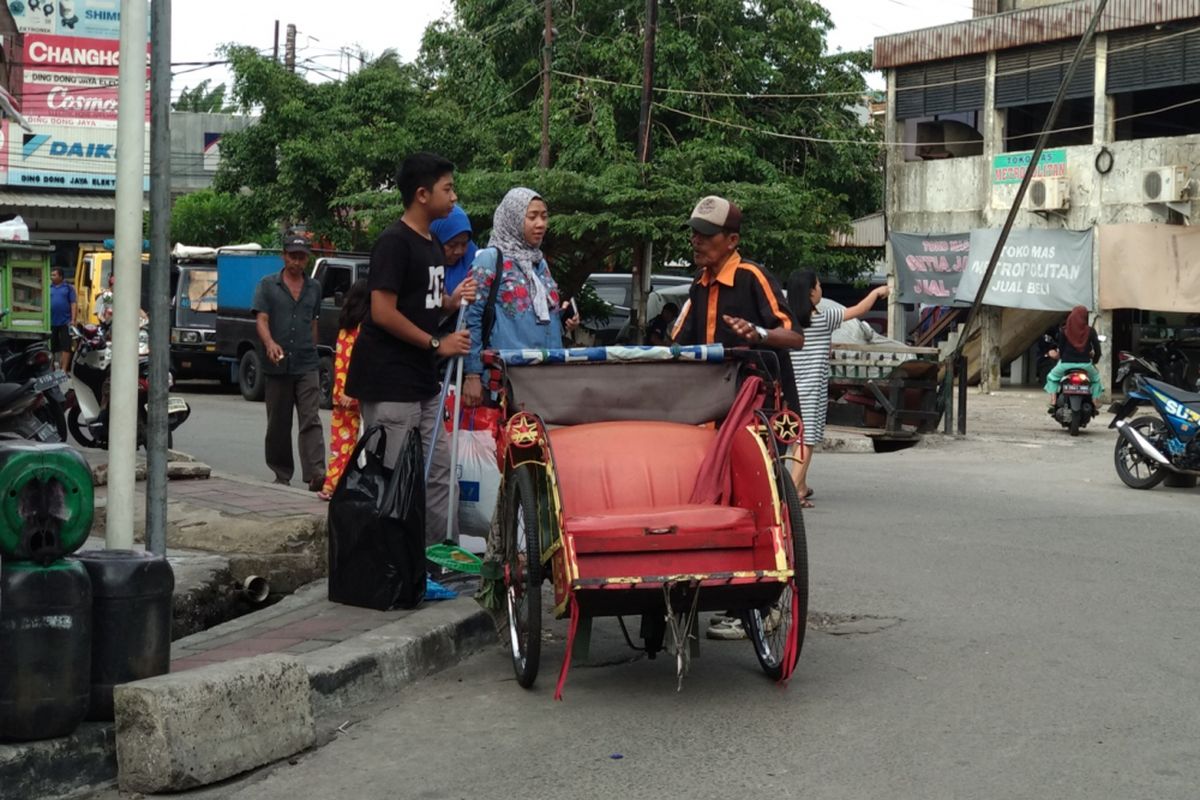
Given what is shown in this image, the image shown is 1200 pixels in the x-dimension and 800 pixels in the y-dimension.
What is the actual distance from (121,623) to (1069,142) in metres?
28.0

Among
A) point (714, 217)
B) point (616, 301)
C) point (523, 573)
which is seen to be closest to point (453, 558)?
point (523, 573)

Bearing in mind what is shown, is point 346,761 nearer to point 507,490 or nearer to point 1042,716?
point 507,490

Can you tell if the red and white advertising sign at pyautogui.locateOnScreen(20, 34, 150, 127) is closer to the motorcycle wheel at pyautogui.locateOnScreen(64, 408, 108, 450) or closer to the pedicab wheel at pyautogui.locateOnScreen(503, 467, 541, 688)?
the motorcycle wheel at pyautogui.locateOnScreen(64, 408, 108, 450)

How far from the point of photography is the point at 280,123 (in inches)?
1346

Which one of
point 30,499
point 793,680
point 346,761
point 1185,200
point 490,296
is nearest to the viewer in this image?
point 30,499

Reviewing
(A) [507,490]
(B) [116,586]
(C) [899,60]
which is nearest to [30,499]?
(B) [116,586]

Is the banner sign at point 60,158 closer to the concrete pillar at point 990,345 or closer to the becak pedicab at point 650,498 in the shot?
the concrete pillar at point 990,345

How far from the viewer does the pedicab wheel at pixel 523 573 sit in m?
5.41

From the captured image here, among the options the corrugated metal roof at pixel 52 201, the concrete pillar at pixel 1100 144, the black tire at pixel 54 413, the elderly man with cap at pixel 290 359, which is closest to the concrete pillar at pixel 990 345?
the concrete pillar at pixel 1100 144

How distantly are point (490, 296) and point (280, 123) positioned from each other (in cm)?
2821

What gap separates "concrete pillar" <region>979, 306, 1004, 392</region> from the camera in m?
28.1

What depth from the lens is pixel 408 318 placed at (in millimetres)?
7039

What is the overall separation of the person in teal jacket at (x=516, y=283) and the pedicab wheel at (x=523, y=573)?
1.57 metres

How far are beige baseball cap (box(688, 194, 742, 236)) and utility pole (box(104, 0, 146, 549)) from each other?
265 cm
